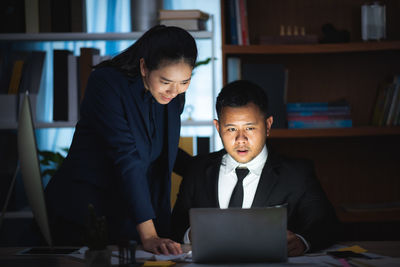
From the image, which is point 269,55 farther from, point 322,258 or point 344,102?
point 322,258

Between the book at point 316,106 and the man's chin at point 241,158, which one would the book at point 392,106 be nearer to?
the book at point 316,106

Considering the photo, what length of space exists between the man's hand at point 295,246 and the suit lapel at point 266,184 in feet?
0.94

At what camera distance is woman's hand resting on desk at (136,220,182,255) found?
1.35 meters

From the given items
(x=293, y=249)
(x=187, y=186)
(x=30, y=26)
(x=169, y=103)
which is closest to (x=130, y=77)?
(x=169, y=103)

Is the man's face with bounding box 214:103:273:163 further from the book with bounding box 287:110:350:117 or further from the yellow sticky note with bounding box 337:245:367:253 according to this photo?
the book with bounding box 287:110:350:117

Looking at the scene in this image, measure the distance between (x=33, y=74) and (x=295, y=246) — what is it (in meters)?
1.70

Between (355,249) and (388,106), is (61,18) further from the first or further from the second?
(355,249)

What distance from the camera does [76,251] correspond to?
56.3 inches

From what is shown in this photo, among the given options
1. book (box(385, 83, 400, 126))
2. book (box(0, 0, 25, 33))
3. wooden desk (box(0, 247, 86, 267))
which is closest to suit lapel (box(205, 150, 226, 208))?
wooden desk (box(0, 247, 86, 267))

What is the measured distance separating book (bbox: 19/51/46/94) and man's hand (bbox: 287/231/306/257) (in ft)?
5.28

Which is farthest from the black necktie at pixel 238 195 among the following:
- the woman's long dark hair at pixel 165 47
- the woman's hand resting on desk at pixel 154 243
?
the woman's long dark hair at pixel 165 47

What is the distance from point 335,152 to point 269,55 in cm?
65

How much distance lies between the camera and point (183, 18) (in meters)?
2.41

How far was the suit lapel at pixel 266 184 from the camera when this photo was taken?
1.65 meters
